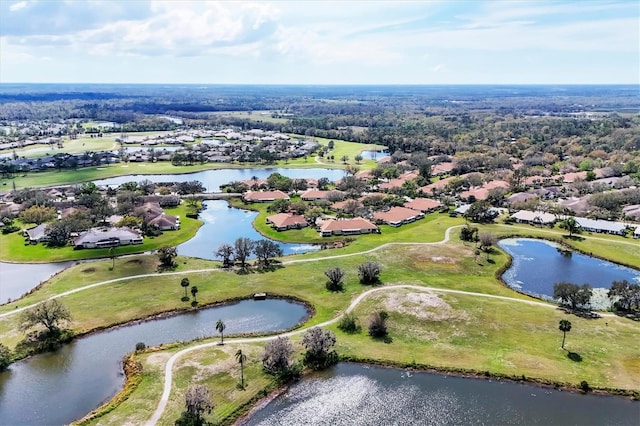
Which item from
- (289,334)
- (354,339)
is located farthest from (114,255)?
(354,339)

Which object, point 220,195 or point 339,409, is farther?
point 220,195

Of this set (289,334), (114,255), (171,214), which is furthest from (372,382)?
(171,214)

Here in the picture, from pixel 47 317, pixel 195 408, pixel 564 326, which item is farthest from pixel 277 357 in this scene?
pixel 564 326

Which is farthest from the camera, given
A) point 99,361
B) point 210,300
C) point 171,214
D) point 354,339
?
point 171,214

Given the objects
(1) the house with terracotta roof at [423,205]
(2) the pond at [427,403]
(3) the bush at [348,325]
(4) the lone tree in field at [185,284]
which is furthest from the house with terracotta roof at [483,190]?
(2) the pond at [427,403]

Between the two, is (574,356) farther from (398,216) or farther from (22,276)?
(22,276)

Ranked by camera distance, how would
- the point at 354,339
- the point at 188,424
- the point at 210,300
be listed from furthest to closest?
the point at 210,300 → the point at 354,339 → the point at 188,424

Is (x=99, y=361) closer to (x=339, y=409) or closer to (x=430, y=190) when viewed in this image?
(x=339, y=409)
